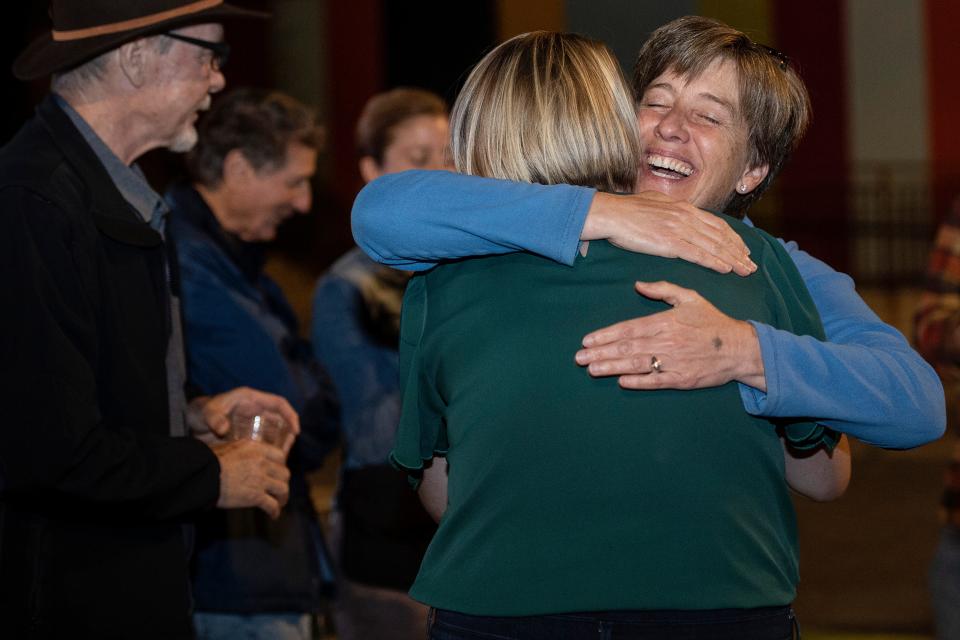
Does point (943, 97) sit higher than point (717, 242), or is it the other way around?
point (717, 242)

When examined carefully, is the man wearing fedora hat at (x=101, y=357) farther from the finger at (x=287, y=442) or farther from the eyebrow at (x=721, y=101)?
the eyebrow at (x=721, y=101)

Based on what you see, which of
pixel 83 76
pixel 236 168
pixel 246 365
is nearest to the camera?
pixel 83 76

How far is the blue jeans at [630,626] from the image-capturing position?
5.95ft

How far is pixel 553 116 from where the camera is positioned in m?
1.88

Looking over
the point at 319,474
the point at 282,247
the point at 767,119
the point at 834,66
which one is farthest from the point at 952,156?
the point at 767,119

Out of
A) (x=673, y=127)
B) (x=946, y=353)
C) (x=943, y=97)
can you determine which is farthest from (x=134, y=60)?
(x=943, y=97)

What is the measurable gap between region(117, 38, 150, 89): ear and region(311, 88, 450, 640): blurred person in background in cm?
119

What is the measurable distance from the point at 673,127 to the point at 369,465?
1.84 meters

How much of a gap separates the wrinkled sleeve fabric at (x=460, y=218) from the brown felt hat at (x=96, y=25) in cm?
91

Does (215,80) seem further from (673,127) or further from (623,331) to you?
(623,331)

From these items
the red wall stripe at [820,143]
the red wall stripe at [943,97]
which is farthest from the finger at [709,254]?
the red wall stripe at [943,97]

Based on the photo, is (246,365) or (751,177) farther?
(246,365)

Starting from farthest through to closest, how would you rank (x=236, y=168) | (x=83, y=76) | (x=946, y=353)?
(x=236, y=168)
(x=946, y=353)
(x=83, y=76)

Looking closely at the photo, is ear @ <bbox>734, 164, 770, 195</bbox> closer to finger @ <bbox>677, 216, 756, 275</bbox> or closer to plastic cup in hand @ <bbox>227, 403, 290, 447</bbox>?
finger @ <bbox>677, 216, 756, 275</bbox>
